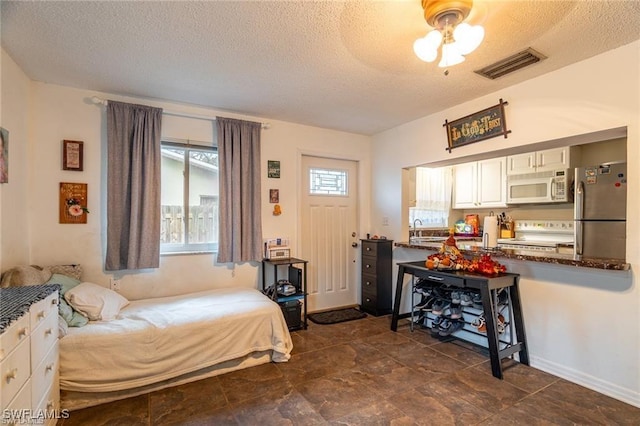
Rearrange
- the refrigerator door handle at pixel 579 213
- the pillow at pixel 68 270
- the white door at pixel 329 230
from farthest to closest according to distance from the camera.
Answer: the white door at pixel 329 230
the refrigerator door handle at pixel 579 213
the pillow at pixel 68 270

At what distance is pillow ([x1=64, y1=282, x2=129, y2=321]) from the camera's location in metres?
2.31

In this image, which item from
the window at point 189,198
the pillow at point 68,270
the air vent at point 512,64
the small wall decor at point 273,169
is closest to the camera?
the air vent at point 512,64

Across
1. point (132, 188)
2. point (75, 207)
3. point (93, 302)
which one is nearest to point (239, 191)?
point (132, 188)

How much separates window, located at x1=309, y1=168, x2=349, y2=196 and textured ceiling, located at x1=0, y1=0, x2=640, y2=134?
1258mm

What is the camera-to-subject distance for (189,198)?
335 cm

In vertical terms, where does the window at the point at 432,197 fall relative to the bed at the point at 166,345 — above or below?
above

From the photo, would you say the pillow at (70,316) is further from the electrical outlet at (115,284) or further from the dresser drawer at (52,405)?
the electrical outlet at (115,284)

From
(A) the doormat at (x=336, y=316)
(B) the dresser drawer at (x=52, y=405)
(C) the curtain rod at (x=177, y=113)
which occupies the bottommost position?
(A) the doormat at (x=336, y=316)

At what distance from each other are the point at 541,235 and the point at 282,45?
4.41m

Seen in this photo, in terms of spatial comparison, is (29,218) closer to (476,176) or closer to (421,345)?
(421,345)

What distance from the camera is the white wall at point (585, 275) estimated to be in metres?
2.09

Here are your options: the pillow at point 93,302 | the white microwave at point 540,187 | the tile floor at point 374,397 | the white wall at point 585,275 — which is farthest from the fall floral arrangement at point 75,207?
the white microwave at point 540,187

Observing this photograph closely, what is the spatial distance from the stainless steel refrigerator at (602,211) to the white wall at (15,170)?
478 cm

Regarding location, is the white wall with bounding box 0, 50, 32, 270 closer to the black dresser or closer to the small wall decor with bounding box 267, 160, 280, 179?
the small wall decor with bounding box 267, 160, 280, 179
